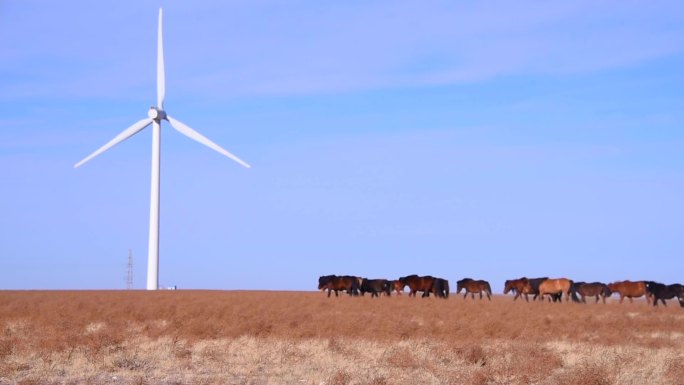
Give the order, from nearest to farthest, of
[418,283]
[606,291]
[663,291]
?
[663,291]
[606,291]
[418,283]

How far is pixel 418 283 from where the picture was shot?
161 feet

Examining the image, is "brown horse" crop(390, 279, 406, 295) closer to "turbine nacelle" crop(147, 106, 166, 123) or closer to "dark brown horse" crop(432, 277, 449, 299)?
"dark brown horse" crop(432, 277, 449, 299)

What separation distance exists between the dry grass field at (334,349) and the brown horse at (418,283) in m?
19.7

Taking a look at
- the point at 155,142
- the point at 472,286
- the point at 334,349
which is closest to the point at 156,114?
the point at 155,142

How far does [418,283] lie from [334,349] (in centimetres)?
3128

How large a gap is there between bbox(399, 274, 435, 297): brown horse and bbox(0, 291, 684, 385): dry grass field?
776 inches

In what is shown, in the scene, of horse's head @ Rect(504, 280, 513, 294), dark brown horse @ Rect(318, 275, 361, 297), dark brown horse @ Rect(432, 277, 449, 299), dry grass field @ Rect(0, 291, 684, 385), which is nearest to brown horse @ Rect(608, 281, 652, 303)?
horse's head @ Rect(504, 280, 513, 294)

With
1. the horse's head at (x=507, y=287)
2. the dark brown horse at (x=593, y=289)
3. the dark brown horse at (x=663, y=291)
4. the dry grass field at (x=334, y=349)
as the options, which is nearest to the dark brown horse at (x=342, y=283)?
the horse's head at (x=507, y=287)

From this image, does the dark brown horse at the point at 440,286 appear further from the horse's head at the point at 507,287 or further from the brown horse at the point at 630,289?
the brown horse at the point at 630,289

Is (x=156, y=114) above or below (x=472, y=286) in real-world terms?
above

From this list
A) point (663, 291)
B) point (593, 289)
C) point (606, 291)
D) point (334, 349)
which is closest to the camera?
point (334, 349)

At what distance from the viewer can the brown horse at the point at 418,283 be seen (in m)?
48.5

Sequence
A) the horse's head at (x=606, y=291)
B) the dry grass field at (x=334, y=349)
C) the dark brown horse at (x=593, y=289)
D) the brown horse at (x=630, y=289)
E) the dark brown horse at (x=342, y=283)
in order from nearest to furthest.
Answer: the dry grass field at (x=334, y=349), the brown horse at (x=630, y=289), the horse's head at (x=606, y=291), the dark brown horse at (x=593, y=289), the dark brown horse at (x=342, y=283)

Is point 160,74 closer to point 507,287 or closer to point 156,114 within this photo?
point 156,114
